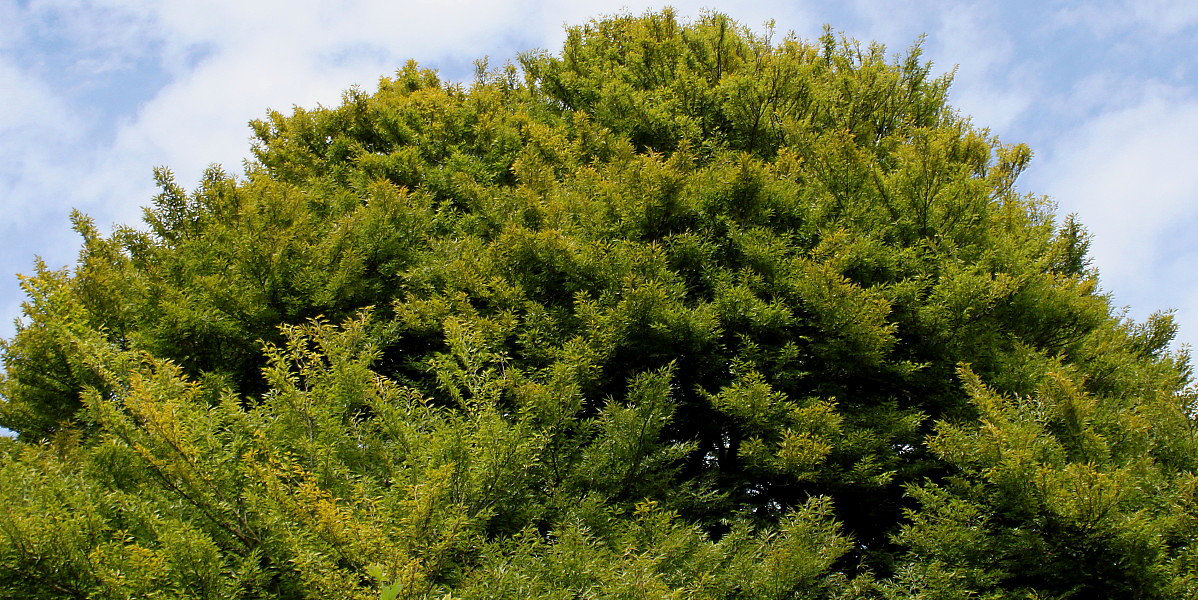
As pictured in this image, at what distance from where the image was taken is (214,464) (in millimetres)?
4605

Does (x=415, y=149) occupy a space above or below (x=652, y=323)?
above

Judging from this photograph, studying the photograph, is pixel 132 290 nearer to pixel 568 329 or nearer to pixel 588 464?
pixel 568 329

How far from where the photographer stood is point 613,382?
671cm

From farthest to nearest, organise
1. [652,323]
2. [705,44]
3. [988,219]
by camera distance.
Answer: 1. [705,44]
2. [988,219]
3. [652,323]

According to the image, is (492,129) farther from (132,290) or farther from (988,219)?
(988,219)

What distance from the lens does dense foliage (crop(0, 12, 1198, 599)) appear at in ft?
14.6

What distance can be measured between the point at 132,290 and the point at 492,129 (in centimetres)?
446

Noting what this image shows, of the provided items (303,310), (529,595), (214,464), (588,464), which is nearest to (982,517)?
(588,464)

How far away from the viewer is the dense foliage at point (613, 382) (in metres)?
4.45

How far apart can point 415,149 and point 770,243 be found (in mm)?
4511

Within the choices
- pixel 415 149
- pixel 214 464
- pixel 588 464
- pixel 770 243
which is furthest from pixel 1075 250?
pixel 214 464

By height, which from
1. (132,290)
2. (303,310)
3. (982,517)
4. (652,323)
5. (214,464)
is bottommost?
(982,517)

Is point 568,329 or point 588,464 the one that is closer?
point 588,464

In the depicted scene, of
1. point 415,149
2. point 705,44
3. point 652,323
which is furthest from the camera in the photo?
point 705,44
